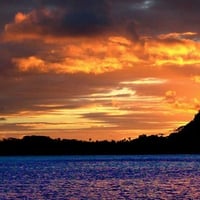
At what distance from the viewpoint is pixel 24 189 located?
373ft

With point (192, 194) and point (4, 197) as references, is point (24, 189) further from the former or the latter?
point (192, 194)

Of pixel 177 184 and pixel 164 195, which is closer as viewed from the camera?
pixel 164 195

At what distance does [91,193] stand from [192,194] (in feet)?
54.7

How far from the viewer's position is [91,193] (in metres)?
102

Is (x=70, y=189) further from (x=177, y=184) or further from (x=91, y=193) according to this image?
(x=177, y=184)

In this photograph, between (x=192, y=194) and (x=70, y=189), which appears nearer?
(x=192, y=194)

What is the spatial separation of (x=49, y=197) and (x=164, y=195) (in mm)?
17402

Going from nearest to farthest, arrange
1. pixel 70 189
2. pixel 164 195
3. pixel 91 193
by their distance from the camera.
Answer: pixel 164 195
pixel 91 193
pixel 70 189

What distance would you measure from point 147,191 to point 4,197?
76.5 ft

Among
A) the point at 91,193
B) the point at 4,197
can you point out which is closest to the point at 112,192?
the point at 91,193

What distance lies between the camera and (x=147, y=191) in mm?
103875

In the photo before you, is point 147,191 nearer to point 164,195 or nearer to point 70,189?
point 164,195

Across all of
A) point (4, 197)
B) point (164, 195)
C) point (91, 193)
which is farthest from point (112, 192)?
point (4, 197)

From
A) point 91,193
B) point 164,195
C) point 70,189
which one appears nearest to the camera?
point 164,195
